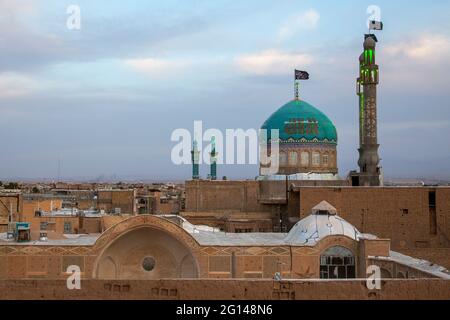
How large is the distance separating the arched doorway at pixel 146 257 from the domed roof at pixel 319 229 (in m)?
4.05

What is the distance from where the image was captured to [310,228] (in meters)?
25.7

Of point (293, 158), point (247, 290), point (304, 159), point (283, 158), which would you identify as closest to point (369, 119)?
point (304, 159)

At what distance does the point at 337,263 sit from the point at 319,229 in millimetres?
1629

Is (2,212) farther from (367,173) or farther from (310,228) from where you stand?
(367,173)

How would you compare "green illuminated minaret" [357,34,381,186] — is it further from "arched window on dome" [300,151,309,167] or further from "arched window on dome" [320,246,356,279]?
"arched window on dome" [320,246,356,279]

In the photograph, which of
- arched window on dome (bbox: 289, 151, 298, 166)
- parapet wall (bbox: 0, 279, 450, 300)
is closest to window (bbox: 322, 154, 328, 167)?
arched window on dome (bbox: 289, 151, 298, 166)

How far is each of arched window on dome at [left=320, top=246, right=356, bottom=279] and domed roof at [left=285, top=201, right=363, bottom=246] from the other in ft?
1.94

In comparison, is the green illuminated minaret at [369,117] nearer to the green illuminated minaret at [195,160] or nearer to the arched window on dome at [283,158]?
the arched window on dome at [283,158]

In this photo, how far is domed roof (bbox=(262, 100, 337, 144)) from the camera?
126 feet

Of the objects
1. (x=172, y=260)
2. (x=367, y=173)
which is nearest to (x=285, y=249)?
(x=172, y=260)

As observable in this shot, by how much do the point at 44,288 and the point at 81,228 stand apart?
54.0 feet

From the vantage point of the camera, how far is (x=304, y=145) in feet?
126
